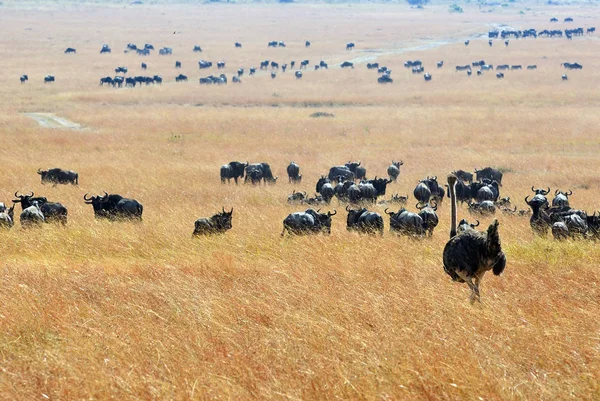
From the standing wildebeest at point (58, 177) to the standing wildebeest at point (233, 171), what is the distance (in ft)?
15.6

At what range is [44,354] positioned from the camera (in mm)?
6801

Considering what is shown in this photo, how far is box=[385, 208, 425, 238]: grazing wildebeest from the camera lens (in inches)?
593

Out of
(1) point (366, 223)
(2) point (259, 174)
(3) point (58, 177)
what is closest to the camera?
(1) point (366, 223)

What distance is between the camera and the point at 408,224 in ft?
50.3

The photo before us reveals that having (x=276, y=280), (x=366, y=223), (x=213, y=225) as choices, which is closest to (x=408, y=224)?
(x=366, y=223)

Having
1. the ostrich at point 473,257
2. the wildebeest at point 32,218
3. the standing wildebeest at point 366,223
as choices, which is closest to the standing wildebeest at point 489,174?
the standing wildebeest at point 366,223

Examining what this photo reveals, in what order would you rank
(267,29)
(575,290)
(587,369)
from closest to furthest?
(587,369), (575,290), (267,29)

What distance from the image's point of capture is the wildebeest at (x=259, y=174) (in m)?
27.0

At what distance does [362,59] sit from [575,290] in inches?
3110

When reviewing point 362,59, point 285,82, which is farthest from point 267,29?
point 285,82

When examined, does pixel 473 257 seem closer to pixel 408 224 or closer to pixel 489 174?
pixel 408 224

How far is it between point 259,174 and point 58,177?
653 centimetres

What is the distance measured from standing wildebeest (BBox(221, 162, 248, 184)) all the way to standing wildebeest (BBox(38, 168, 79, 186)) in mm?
4768

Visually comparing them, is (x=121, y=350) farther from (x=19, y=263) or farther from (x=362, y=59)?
(x=362, y=59)
